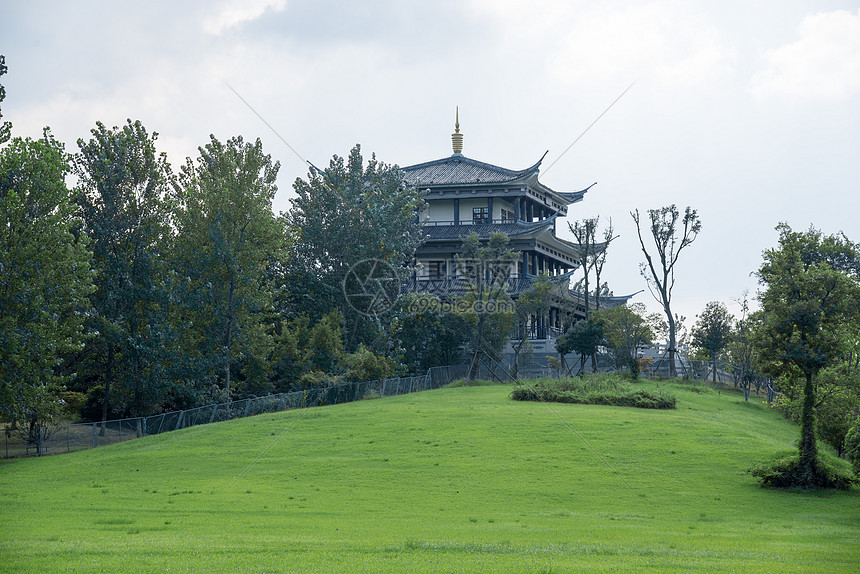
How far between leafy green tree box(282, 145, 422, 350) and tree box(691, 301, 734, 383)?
72.6ft

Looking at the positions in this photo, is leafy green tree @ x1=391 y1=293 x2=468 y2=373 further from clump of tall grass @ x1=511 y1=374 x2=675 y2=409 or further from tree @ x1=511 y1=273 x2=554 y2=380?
clump of tall grass @ x1=511 y1=374 x2=675 y2=409

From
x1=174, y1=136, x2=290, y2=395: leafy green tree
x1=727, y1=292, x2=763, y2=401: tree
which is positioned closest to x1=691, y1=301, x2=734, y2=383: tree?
x1=727, y1=292, x2=763, y2=401: tree

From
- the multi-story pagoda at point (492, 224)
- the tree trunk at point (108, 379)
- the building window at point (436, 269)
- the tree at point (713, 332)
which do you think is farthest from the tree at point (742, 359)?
the tree trunk at point (108, 379)

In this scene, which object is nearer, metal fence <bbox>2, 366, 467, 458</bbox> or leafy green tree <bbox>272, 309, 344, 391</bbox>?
metal fence <bbox>2, 366, 467, 458</bbox>

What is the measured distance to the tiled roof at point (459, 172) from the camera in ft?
238

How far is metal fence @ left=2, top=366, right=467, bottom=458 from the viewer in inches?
1380

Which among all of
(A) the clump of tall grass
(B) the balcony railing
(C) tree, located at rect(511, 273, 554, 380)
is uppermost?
(B) the balcony railing

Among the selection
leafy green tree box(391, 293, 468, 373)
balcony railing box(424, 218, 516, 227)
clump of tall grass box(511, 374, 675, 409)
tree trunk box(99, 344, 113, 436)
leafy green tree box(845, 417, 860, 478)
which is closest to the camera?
leafy green tree box(845, 417, 860, 478)

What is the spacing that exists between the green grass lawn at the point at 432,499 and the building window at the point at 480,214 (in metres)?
37.1

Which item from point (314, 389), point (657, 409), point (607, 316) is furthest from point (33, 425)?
point (607, 316)

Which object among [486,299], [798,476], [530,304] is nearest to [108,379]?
[486,299]

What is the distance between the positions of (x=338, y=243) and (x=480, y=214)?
82.4 feet

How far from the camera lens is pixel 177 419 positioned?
37500 millimetres

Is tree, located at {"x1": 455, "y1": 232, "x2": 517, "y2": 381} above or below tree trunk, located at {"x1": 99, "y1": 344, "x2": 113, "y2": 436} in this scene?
above
